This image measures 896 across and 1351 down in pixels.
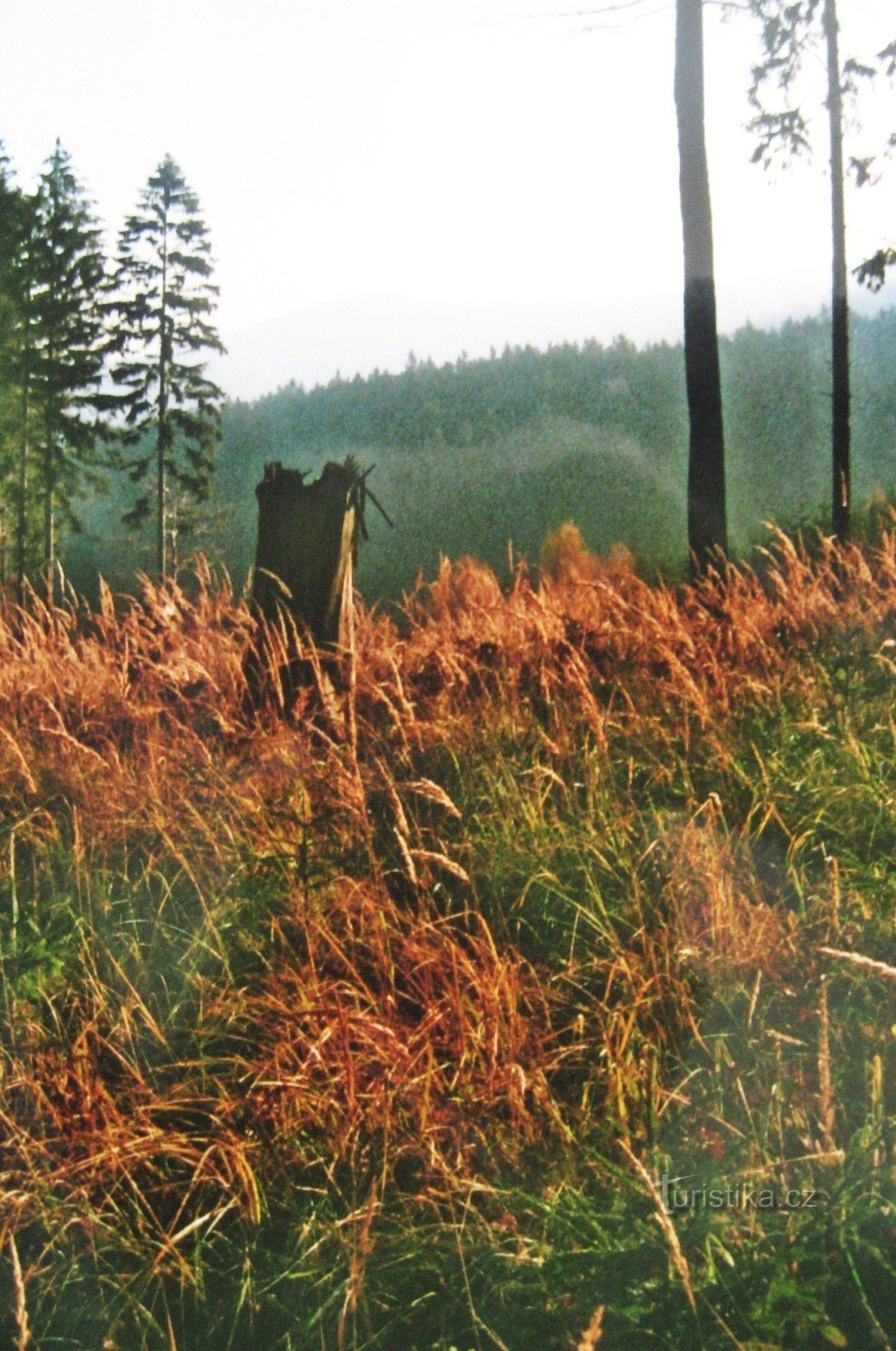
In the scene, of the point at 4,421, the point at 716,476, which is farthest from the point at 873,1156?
the point at 4,421

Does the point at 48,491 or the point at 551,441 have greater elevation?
the point at 551,441

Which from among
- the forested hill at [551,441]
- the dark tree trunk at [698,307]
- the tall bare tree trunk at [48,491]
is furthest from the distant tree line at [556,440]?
the dark tree trunk at [698,307]

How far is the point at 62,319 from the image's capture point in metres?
29.0

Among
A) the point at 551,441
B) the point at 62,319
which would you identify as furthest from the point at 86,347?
the point at 551,441

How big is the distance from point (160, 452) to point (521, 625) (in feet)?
77.8

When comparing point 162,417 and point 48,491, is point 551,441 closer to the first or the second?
point 162,417

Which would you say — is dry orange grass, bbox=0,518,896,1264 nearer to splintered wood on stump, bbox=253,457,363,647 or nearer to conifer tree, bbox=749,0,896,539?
splintered wood on stump, bbox=253,457,363,647

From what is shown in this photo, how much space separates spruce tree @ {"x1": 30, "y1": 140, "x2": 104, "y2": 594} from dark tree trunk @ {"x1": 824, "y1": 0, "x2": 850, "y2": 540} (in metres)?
17.0

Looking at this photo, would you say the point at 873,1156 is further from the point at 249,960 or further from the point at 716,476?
the point at 716,476

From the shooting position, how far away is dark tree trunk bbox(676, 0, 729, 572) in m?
11.1

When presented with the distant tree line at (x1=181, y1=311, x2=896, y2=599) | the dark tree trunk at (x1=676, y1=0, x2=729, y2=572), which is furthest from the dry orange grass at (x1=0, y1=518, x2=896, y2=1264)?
the distant tree line at (x1=181, y1=311, x2=896, y2=599)

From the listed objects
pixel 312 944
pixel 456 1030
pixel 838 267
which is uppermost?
pixel 838 267

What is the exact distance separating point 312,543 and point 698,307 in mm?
7192

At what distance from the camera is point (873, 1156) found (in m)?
2.46
